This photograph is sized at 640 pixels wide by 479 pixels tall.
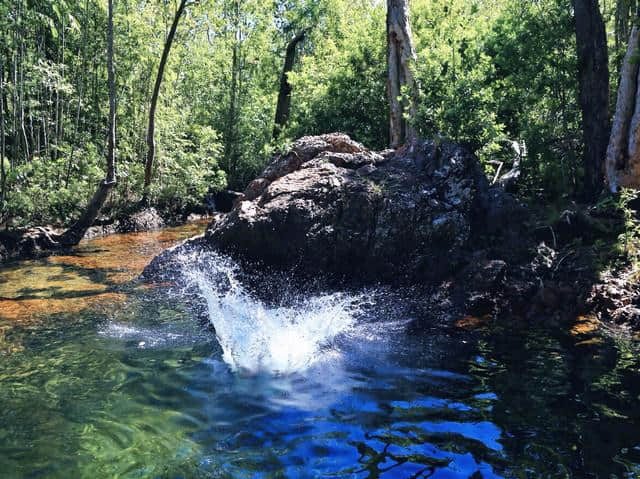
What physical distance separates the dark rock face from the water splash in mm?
583

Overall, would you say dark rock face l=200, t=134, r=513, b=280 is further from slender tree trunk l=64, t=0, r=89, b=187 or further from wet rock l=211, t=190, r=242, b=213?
wet rock l=211, t=190, r=242, b=213

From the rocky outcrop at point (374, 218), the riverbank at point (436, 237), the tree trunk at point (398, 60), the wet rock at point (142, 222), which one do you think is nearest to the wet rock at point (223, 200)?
the wet rock at point (142, 222)

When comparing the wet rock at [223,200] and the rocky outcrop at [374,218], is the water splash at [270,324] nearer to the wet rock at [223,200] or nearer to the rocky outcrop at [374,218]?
the rocky outcrop at [374,218]

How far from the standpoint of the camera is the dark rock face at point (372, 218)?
25.7 feet

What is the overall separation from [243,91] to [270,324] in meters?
19.0

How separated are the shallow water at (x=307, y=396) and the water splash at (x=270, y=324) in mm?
26

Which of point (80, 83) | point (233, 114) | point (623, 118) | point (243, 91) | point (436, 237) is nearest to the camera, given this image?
point (436, 237)

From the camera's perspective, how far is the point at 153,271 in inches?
379

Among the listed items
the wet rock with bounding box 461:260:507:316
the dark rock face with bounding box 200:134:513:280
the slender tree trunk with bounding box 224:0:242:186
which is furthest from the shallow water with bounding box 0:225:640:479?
the slender tree trunk with bounding box 224:0:242:186

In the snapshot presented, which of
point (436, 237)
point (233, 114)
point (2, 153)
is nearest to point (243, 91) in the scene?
point (233, 114)

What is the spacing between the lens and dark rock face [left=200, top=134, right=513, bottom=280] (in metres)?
7.82

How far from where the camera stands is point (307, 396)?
15.2 feet

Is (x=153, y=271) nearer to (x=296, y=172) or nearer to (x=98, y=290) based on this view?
(x=98, y=290)

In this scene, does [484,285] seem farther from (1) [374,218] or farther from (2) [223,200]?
(2) [223,200]
